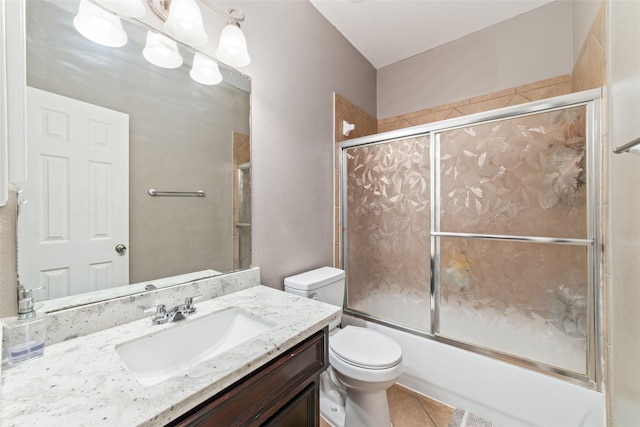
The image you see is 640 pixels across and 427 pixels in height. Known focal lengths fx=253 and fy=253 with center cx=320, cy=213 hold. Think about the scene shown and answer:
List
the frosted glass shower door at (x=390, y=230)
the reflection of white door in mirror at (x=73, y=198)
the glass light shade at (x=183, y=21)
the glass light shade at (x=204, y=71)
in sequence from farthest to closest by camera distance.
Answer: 1. the frosted glass shower door at (x=390, y=230)
2. the glass light shade at (x=204, y=71)
3. the glass light shade at (x=183, y=21)
4. the reflection of white door in mirror at (x=73, y=198)

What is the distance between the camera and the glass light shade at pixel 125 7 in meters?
0.87

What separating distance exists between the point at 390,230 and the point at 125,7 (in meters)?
1.78

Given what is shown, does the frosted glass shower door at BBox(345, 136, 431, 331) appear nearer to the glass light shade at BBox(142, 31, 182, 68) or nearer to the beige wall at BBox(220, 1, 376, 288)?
the beige wall at BBox(220, 1, 376, 288)

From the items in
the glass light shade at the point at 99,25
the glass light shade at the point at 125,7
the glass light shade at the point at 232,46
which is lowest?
the glass light shade at the point at 99,25

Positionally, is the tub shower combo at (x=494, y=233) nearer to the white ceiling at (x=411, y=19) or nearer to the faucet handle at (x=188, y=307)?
the white ceiling at (x=411, y=19)

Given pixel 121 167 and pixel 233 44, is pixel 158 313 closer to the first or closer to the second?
pixel 121 167

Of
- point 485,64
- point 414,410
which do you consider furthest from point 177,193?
point 485,64

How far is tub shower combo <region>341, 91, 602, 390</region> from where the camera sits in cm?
Answer: 124

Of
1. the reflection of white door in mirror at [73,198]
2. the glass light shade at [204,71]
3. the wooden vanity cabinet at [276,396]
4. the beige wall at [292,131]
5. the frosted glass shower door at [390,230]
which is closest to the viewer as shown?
the wooden vanity cabinet at [276,396]

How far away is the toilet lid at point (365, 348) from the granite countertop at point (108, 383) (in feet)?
1.89

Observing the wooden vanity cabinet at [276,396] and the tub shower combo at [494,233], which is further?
the tub shower combo at [494,233]

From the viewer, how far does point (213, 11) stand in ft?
3.88

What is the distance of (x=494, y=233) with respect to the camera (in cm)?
147

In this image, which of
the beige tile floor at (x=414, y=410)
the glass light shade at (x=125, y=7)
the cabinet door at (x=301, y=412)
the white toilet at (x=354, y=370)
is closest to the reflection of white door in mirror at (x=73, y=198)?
the glass light shade at (x=125, y=7)
